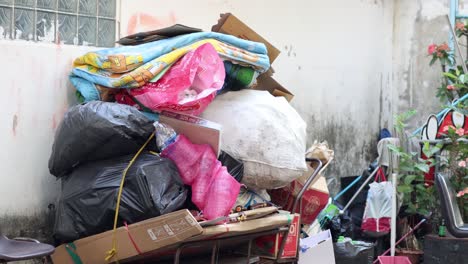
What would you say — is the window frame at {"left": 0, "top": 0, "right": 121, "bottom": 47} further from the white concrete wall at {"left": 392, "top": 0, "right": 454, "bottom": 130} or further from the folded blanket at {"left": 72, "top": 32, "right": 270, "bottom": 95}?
the white concrete wall at {"left": 392, "top": 0, "right": 454, "bottom": 130}

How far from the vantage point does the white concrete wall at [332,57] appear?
5.88 metres

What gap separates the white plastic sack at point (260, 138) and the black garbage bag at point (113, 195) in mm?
495

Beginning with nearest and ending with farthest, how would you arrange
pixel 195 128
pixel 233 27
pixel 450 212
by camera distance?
pixel 195 128
pixel 450 212
pixel 233 27

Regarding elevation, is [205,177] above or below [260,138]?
below

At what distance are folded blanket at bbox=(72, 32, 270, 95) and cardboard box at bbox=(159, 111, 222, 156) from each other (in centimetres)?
25

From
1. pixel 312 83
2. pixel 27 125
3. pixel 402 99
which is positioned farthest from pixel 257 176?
pixel 402 99

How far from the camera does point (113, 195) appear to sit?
3.39 meters

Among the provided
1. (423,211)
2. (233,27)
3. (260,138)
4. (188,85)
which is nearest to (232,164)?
(260,138)

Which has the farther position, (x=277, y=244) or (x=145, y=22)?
(x=145, y=22)

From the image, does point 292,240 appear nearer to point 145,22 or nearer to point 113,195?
point 113,195

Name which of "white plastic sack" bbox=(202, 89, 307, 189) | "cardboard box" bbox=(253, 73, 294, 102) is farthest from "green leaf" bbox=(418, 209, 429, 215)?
"white plastic sack" bbox=(202, 89, 307, 189)

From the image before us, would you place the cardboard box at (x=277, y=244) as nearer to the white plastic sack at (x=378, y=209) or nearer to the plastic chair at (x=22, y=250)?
the plastic chair at (x=22, y=250)

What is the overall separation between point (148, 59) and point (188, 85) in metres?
0.32

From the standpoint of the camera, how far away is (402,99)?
306 inches
